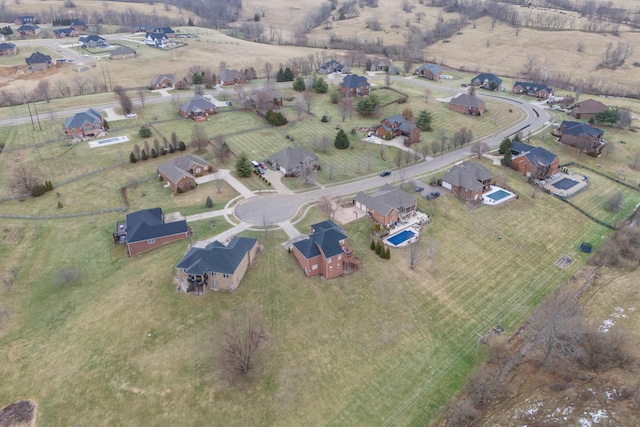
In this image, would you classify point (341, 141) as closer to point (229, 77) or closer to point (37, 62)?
point (229, 77)

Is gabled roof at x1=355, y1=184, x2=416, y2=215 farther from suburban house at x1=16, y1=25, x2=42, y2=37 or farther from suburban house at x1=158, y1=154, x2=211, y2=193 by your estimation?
suburban house at x1=16, y1=25, x2=42, y2=37

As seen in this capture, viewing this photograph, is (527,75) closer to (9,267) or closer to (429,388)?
(429,388)

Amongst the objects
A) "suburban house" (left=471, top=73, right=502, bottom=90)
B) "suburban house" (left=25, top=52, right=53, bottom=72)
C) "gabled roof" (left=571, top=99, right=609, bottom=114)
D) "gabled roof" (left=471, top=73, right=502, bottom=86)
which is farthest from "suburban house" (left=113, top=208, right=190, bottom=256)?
"gabled roof" (left=471, top=73, right=502, bottom=86)

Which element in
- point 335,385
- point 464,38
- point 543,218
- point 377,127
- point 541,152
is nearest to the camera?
point 335,385

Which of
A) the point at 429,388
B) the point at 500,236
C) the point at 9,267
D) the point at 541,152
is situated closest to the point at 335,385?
the point at 429,388

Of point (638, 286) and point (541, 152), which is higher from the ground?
point (541, 152)

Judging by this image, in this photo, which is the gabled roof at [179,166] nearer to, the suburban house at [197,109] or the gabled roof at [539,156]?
the suburban house at [197,109]

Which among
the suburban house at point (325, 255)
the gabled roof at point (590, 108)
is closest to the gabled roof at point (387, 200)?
the suburban house at point (325, 255)
